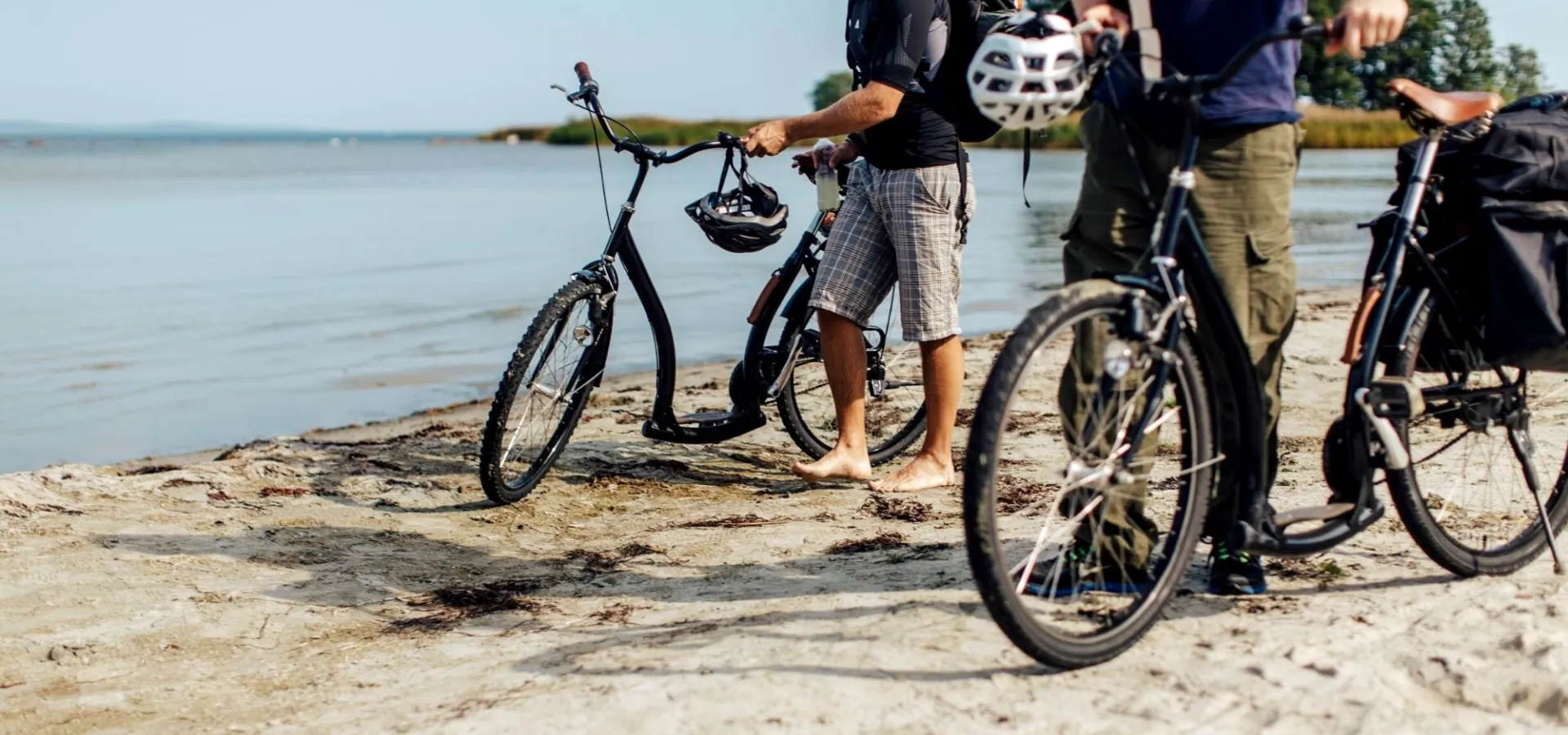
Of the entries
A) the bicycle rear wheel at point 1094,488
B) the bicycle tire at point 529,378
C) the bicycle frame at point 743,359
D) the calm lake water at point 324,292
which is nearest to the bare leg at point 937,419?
the bicycle frame at point 743,359

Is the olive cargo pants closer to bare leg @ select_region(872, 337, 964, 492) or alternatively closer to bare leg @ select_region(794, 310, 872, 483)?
bare leg @ select_region(872, 337, 964, 492)

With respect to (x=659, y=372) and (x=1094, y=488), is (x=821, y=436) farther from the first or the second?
(x=1094, y=488)

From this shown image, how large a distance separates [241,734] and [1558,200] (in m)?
3.18

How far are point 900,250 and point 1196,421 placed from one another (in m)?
2.13

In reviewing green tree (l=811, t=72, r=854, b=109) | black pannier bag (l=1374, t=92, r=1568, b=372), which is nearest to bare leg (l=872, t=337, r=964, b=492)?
black pannier bag (l=1374, t=92, r=1568, b=372)

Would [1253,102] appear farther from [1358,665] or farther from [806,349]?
[806,349]

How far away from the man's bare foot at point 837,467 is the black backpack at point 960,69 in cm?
127

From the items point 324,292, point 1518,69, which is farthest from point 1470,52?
point 324,292

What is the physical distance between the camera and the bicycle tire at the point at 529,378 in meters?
4.91

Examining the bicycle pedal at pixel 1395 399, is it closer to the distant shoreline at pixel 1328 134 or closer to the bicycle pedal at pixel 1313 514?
the bicycle pedal at pixel 1313 514

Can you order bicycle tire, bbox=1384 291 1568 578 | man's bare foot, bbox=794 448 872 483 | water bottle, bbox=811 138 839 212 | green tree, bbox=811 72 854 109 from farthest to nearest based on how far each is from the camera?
green tree, bbox=811 72 854 109 → water bottle, bbox=811 138 839 212 → man's bare foot, bbox=794 448 872 483 → bicycle tire, bbox=1384 291 1568 578

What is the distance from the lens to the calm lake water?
872 cm

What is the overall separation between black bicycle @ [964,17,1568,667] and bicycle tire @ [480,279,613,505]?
197 cm

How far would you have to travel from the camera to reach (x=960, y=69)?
16.1 feet
